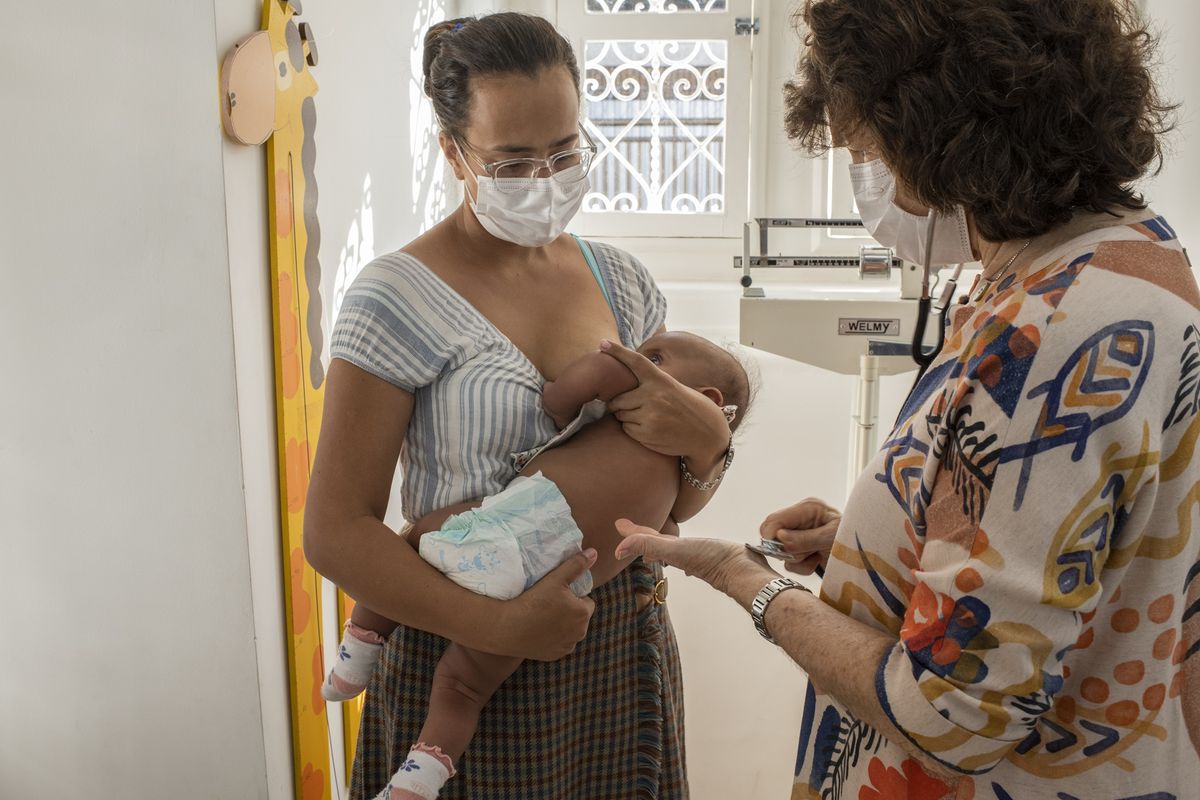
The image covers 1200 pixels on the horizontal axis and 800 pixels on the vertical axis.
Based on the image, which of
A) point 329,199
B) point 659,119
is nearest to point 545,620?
point 329,199

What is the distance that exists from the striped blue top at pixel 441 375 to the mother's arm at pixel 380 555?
0.04 metres

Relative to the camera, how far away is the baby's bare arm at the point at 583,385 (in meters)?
1.33

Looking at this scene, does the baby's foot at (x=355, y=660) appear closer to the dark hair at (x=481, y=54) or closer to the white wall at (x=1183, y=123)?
the dark hair at (x=481, y=54)

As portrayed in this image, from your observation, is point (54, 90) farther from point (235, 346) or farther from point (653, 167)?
point (653, 167)

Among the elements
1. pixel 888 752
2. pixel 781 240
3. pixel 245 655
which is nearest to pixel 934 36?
pixel 888 752

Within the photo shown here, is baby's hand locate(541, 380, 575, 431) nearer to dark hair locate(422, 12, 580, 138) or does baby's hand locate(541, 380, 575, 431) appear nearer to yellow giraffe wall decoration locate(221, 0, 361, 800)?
dark hair locate(422, 12, 580, 138)

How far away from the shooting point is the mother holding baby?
4.09 ft

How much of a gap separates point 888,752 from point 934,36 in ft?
2.14

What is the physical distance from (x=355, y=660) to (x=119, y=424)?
0.53 m

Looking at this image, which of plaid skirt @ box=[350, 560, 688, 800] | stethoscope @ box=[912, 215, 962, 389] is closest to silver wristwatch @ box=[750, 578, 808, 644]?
stethoscope @ box=[912, 215, 962, 389]

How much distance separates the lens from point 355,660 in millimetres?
1426

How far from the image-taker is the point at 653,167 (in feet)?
11.7

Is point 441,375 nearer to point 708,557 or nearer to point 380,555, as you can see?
point 380,555

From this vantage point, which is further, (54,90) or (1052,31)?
(54,90)
